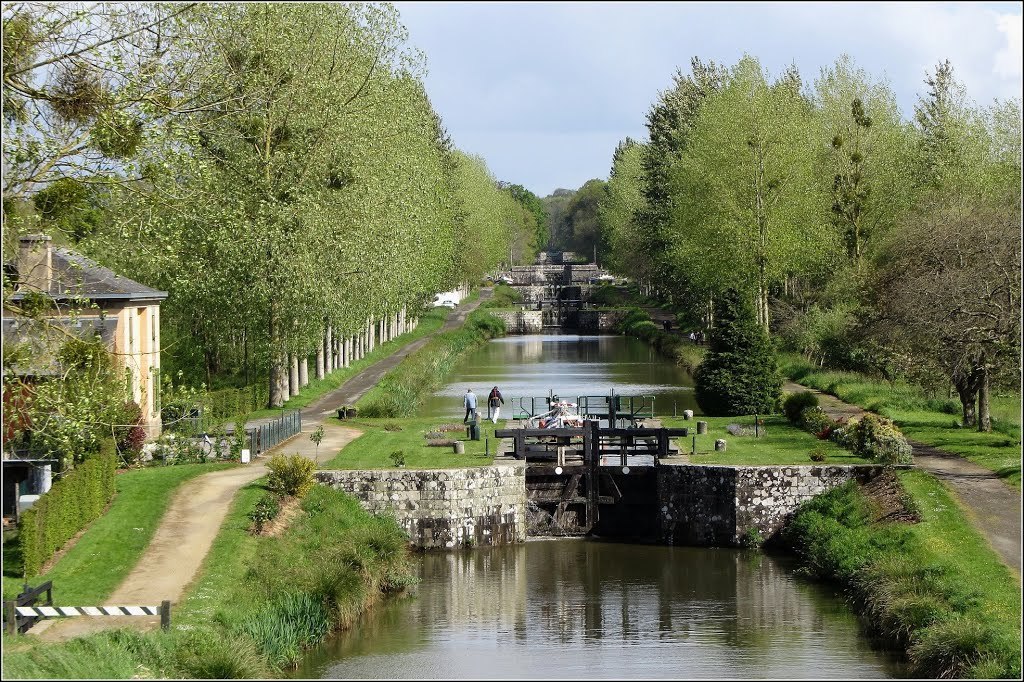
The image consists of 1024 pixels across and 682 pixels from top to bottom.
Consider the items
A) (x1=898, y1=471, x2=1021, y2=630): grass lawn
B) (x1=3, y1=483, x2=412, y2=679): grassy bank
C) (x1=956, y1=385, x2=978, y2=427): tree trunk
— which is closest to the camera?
(x1=3, y1=483, x2=412, y2=679): grassy bank

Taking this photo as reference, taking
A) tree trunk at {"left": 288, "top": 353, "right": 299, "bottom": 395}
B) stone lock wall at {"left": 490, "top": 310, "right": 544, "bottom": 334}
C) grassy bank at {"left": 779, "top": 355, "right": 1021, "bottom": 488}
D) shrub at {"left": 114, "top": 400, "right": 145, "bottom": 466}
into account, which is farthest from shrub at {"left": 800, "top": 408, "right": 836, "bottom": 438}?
stone lock wall at {"left": 490, "top": 310, "right": 544, "bottom": 334}

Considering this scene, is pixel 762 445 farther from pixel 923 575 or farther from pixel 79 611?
pixel 79 611

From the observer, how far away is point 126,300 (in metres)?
41.8

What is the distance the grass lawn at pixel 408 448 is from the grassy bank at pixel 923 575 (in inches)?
392

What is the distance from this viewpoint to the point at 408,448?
41.0 meters

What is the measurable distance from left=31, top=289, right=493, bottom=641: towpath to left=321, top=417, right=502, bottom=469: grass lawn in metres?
0.72

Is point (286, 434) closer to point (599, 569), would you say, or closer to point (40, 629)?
point (599, 569)

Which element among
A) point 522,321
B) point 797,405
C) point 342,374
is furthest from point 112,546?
point 522,321

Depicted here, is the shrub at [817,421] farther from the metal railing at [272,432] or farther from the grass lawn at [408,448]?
the metal railing at [272,432]

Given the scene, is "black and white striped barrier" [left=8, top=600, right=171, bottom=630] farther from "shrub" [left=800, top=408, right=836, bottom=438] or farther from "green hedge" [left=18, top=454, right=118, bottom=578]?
"shrub" [left=800, top=408, right=836, bottom=438]

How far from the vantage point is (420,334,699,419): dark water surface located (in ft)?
201

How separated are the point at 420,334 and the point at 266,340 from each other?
149 ft

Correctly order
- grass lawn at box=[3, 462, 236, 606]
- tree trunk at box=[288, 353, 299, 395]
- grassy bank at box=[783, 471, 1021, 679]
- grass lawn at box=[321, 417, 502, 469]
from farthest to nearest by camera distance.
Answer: tree trunk at box=[288, 353, 299, 395] < grass lawn at box=[321, 417, 502, 469] < grass lawn at box=[3, 462, 236, 606] < grassy bank at box=[783, 471, 1021, 679]

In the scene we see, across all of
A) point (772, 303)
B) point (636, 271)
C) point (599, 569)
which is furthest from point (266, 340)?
point (636, 271)
